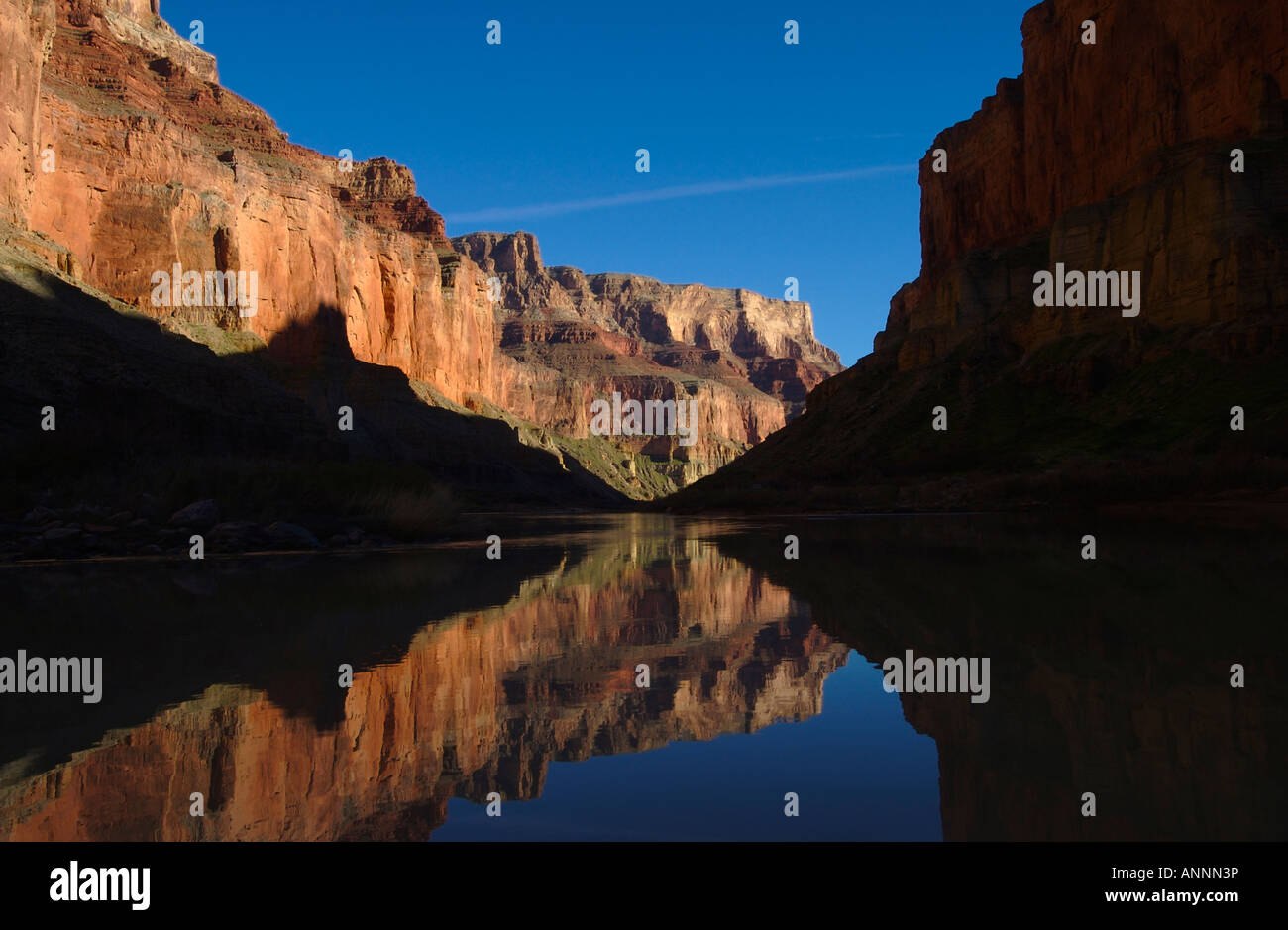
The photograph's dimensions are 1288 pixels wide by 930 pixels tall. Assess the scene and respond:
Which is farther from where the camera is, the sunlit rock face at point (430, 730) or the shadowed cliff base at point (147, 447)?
the shadowed cliff base at point (147, 447)

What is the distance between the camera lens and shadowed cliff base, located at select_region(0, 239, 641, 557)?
1880 centimetres

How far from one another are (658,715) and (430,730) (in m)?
1.36

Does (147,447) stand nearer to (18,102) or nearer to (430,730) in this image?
(430,730)

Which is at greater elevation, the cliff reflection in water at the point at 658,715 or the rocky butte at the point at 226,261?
the rocky butte at the point at 226,261

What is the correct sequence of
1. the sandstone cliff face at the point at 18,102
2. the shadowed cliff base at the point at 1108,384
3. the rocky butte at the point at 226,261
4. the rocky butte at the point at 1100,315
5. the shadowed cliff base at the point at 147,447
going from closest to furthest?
the shadowed cliff base at the point at 147,447
the rocky butte at the point at 226,261
the shadowed cliff base at the point at 1108,384
the rocky butte at the point at 1100,315
the sandstone cliff face at the point at 18,102

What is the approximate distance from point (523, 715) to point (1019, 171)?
75.8m

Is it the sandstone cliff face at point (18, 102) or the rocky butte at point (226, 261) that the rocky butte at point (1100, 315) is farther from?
the sandstone cliff face at point (18, 102)

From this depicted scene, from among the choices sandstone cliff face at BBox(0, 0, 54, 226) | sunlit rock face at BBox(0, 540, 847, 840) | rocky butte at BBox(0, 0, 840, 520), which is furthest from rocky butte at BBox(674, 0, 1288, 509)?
sandstone cliff face at BBox(0, 0, 54, 226)

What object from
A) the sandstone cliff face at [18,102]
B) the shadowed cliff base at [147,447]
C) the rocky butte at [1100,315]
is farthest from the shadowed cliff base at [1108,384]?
the sandstone cliff face at [18,102]

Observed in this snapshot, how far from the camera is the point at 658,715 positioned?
536 centimetres

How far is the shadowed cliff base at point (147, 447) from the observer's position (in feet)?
61.7

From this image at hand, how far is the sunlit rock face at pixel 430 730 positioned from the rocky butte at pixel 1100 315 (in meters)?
27.2

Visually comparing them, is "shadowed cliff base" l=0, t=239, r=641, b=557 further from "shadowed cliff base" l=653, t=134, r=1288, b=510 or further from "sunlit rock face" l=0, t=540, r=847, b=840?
"shadowed cliff base" l=653, t=134, r=1288, b=510
